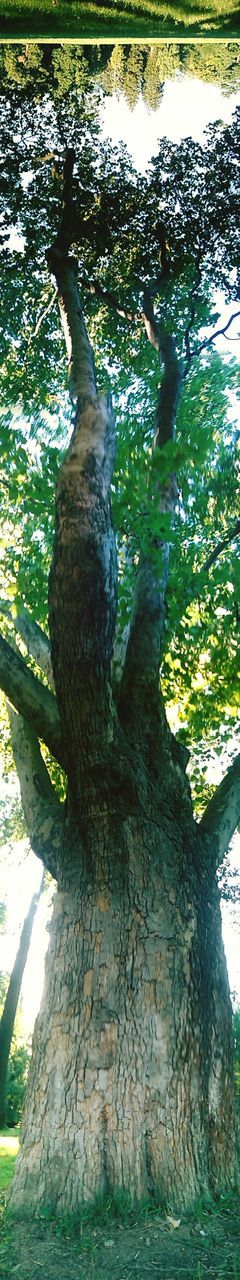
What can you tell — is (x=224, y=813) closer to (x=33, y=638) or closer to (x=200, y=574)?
(x=200, y=574)

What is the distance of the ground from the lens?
4262mm

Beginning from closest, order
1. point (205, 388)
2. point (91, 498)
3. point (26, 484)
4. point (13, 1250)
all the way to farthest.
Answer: point (13, 1250) < point (91, 498) < point (26, 484) < point (205, 388)

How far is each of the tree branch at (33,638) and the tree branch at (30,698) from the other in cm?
101

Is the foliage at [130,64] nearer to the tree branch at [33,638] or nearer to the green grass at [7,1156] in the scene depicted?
the tree branch at [33,638]

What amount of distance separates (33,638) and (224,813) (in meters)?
2.48

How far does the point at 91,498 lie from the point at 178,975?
3382 mm

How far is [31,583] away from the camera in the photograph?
27.4 feet

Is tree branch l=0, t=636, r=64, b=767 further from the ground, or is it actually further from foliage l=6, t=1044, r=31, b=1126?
foliage l=6, t=1044, r=31, b=1126

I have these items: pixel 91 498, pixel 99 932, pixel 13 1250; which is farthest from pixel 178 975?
pixel 91 498

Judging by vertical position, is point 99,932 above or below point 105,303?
below

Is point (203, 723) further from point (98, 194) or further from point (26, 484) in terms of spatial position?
point (98, 194)

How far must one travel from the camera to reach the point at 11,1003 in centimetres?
1744

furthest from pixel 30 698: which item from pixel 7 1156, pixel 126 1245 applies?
pixel 7 1156

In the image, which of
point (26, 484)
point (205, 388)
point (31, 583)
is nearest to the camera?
point (26, 484)
